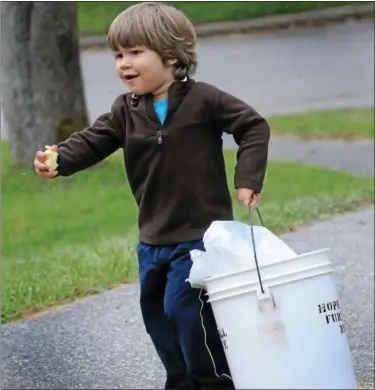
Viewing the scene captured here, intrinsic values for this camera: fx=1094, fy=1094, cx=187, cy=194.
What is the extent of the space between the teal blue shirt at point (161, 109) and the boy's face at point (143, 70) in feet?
0.12

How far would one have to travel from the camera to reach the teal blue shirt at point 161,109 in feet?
10.2

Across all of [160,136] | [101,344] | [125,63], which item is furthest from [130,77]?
[101,344]

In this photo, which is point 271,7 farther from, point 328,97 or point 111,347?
point 111,347

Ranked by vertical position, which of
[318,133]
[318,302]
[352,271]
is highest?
[318,302]

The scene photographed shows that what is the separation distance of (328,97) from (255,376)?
3266mm

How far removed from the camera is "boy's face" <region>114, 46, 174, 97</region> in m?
3.08

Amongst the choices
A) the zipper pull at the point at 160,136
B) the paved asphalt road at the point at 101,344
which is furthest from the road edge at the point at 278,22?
the zipper pull at the point at 160,136

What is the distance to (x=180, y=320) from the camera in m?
3.15

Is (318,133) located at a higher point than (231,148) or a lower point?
lower

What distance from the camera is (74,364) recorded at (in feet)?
13.2

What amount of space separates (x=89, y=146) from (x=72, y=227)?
5.98ft

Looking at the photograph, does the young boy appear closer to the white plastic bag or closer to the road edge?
the white plastic bag

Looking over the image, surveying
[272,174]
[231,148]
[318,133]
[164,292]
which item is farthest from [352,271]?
[164,292]

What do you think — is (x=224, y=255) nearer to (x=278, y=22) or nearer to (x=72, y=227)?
(x=72, y=227)
